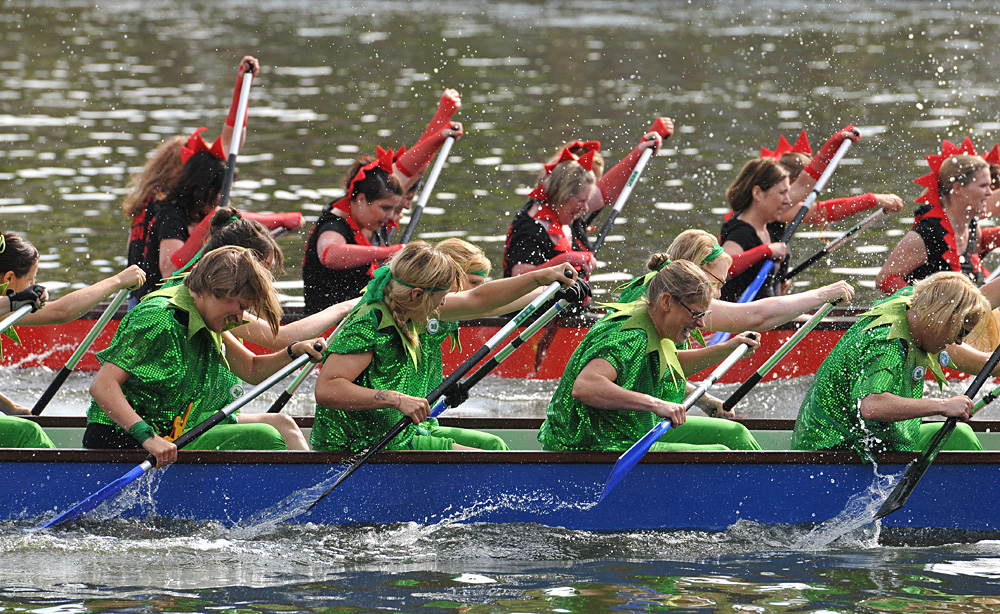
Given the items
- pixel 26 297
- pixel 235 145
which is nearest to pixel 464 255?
pixel 26 297

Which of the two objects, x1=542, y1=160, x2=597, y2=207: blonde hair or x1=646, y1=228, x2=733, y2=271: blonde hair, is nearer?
x1=646, y1=228, x2=733, y2=271: blonde hair

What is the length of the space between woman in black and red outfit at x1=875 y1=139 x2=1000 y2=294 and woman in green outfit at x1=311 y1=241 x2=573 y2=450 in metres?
3.50

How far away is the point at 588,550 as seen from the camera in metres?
6.32

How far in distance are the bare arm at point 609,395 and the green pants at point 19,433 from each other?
2.55 metres

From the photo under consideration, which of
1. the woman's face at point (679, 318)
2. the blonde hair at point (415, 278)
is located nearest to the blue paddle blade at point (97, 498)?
the blonde hair at point (415, 278)

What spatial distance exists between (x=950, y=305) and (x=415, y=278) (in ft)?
7.54

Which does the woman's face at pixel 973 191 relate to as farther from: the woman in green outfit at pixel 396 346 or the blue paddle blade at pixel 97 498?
the blue paddle blade at pixel 97 498

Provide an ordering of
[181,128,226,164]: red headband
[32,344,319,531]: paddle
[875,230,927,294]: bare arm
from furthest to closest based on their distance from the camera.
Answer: [875,230,927,294]: bare arm
[181,128,226,164]: red headband
[32,344,319,531]: paddle

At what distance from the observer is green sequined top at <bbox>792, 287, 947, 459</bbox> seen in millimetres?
6090

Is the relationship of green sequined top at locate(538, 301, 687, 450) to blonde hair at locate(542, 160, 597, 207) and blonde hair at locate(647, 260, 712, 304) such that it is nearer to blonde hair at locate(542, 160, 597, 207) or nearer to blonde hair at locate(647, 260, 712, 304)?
blonde hair at locate(647, 260, 712, 304)

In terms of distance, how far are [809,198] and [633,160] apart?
138cm

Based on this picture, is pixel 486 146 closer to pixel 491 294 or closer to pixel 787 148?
pixel 787 148

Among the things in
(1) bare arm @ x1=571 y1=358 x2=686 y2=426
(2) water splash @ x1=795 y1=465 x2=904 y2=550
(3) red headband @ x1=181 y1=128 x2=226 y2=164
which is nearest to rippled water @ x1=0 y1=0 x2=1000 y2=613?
(2) water splash @ x1=795 y1=465 x2=904 y2=550

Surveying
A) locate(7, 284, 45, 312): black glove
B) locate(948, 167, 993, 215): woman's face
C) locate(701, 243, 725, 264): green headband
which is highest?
locate(948, 167, 993, 215): woman's face
